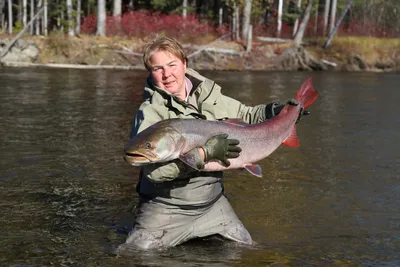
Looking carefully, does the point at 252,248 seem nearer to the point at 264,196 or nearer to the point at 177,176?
the point at 177,176

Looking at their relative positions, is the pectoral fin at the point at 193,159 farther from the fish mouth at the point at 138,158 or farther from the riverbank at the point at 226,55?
the riverbank at the point at 226,55

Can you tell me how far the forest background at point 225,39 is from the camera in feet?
127

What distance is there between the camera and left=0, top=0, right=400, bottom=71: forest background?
38656mm

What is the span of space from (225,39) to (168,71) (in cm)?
4156

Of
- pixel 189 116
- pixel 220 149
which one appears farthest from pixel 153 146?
pixel 189 116

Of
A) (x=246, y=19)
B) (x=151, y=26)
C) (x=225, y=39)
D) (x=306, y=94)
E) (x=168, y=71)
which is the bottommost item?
(x=225, y=39)

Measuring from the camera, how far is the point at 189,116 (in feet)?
18.8

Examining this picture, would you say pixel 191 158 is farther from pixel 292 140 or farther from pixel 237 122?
pixel 292 140

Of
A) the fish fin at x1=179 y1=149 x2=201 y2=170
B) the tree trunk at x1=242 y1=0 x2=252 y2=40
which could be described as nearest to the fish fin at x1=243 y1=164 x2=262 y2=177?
the fish fin at x1=179 y1=149 x2=201 y2=170

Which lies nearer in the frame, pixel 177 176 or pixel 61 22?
pixel 177 176

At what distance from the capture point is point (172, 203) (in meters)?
5.83

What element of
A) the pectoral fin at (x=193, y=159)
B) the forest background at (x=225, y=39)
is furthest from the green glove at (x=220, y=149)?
the forest background at (x=225, y=39)

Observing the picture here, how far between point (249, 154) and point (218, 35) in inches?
1681

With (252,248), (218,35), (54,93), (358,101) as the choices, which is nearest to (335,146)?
(252,248)
